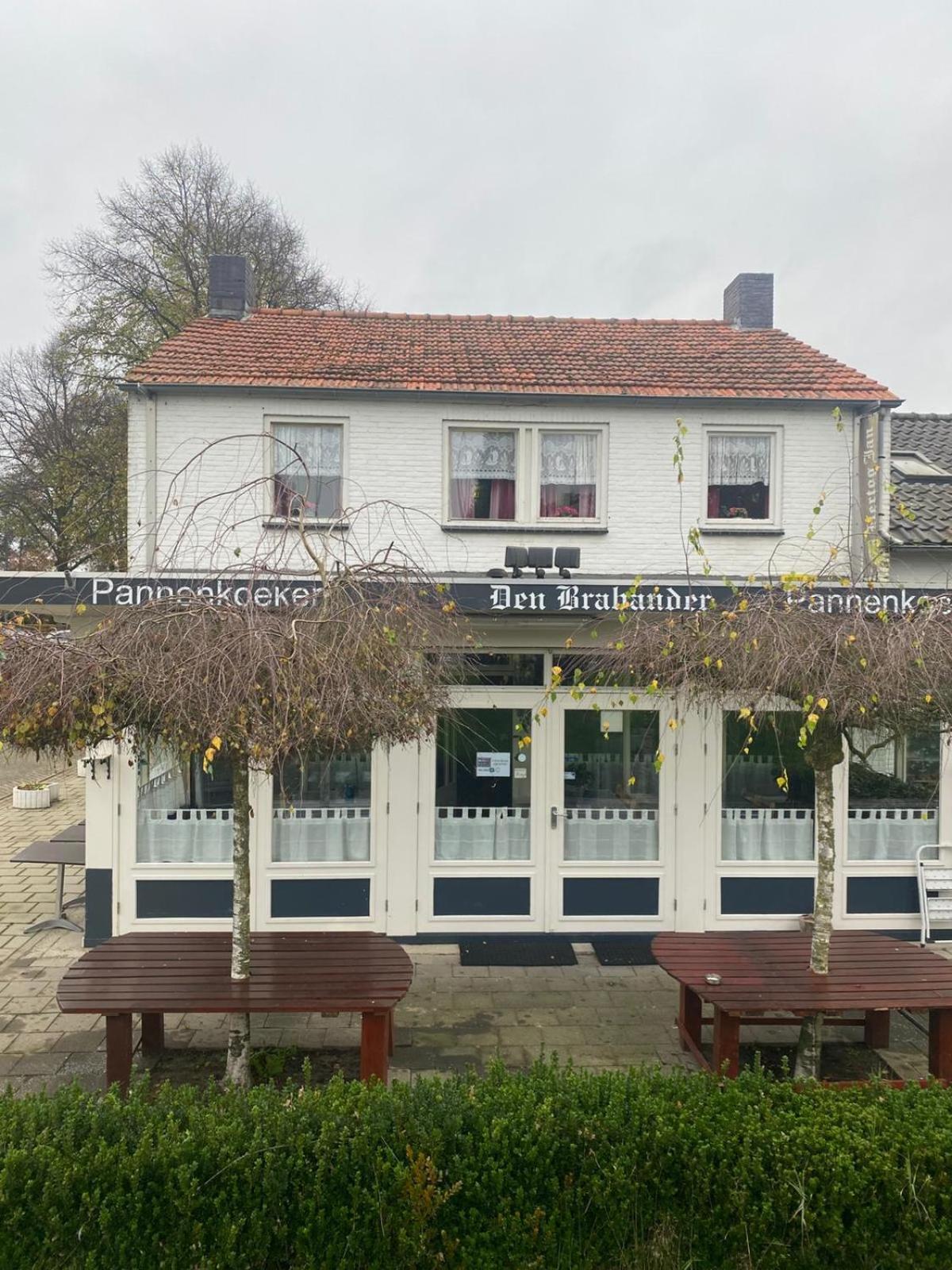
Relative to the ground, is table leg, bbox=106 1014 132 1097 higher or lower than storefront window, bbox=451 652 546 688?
lower

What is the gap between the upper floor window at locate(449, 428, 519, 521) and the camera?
8.62 m

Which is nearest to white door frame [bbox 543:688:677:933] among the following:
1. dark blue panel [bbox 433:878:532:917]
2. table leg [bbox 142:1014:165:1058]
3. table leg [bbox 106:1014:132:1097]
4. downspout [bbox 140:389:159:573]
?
dark blue panel [bbox 433:878:532:917]

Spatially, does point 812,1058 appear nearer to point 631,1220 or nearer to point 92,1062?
point 631,1220

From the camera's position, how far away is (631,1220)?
3.35 meters

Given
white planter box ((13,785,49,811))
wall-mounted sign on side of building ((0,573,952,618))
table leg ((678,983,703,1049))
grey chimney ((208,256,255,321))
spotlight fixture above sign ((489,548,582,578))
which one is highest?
grey chimney ((208,256,255,321))

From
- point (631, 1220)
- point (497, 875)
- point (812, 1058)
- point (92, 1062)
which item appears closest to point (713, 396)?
point (497, 875)

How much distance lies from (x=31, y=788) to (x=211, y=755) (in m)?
12.1

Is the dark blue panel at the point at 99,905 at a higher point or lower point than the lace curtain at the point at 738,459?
lower

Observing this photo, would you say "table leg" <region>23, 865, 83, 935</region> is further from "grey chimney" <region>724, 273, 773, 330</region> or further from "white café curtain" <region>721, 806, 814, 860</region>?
"grey chimney" <region>724, 273, 773, 330</region>

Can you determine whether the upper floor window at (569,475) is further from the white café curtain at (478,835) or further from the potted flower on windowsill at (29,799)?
the potted flower on windowsill at (29,799)

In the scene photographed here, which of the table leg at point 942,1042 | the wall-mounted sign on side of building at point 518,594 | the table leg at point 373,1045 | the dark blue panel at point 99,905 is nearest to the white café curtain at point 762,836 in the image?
the wall-mounted sign on side of building at point 518,594

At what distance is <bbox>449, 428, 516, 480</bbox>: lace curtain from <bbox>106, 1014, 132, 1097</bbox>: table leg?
5967 mm

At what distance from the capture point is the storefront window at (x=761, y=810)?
7.85m

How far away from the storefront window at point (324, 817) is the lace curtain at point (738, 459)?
195 inches
